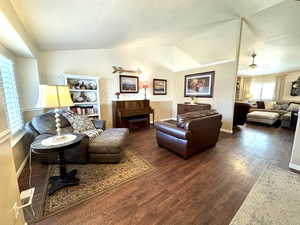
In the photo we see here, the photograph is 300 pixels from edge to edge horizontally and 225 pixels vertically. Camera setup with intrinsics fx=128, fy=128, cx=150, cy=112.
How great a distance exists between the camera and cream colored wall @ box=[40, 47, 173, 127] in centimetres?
340

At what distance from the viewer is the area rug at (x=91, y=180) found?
1.46 metres

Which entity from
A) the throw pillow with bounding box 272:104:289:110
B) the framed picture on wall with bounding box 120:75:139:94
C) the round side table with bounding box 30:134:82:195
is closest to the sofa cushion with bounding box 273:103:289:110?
the throw pillow with bounding box 272:104:289:110

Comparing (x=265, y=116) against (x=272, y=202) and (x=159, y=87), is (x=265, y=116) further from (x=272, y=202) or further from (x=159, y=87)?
(x=272, y=202)

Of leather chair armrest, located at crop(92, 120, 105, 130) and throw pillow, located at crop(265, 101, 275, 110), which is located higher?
throw pillow, located at crop(265, 101, 275, 110)

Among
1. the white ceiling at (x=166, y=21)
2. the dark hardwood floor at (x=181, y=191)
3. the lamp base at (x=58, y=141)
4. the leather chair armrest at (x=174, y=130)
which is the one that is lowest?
the dark hardwood floor at (x=181, y=191)

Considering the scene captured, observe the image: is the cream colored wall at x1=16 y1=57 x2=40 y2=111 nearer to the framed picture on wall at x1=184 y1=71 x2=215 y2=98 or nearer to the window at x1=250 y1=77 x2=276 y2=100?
the framed picture on wall at x1=184 y1=71 x2=215 y2=98

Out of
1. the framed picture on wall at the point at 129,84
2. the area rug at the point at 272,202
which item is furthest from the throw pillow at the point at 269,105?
the framed picture on wall at the point at 129,84

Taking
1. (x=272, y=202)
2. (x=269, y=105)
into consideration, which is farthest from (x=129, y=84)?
(x=269, y=105)

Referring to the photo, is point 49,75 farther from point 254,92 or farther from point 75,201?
point 254,92

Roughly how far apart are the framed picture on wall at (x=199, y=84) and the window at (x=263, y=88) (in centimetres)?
504

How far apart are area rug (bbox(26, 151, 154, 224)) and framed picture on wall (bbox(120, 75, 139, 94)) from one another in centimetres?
259

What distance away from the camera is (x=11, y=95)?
2.40 m

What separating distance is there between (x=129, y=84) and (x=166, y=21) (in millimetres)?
2439

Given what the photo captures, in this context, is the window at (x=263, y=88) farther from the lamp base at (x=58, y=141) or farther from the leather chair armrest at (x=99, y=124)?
the lamp base at (x=58, y=141)
